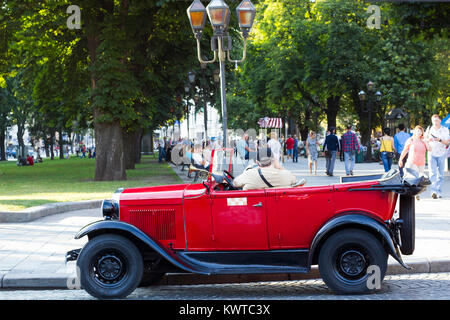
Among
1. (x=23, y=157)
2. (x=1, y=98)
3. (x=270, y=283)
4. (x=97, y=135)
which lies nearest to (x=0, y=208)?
(x=270, y=283)

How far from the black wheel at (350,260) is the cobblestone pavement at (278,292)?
0.13 metres

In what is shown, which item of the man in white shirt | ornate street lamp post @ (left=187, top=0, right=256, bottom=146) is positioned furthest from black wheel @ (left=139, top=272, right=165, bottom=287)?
the man in white shirt

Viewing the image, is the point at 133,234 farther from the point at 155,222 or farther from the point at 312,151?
the point at 312,151

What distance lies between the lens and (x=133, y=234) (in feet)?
21.4

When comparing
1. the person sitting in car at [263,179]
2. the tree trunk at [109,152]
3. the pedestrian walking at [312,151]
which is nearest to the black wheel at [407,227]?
the person sitting in car at [263,179]

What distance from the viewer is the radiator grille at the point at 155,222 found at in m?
6.73

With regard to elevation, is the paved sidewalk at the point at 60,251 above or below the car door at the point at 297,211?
below

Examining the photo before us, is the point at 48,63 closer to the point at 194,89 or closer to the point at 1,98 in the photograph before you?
the point at 194,89

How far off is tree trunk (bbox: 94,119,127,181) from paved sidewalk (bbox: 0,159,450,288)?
416 inches

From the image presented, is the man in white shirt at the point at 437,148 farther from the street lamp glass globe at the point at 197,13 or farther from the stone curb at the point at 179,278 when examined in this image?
the stone curb at the point at 179,278

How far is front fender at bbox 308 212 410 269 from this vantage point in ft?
21.1

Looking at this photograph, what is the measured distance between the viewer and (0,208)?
13.5m

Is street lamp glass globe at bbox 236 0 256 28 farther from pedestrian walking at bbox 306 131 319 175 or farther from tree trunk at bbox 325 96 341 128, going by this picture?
tree trunk at bbox 325 96 341 128

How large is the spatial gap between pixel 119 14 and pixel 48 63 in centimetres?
597
